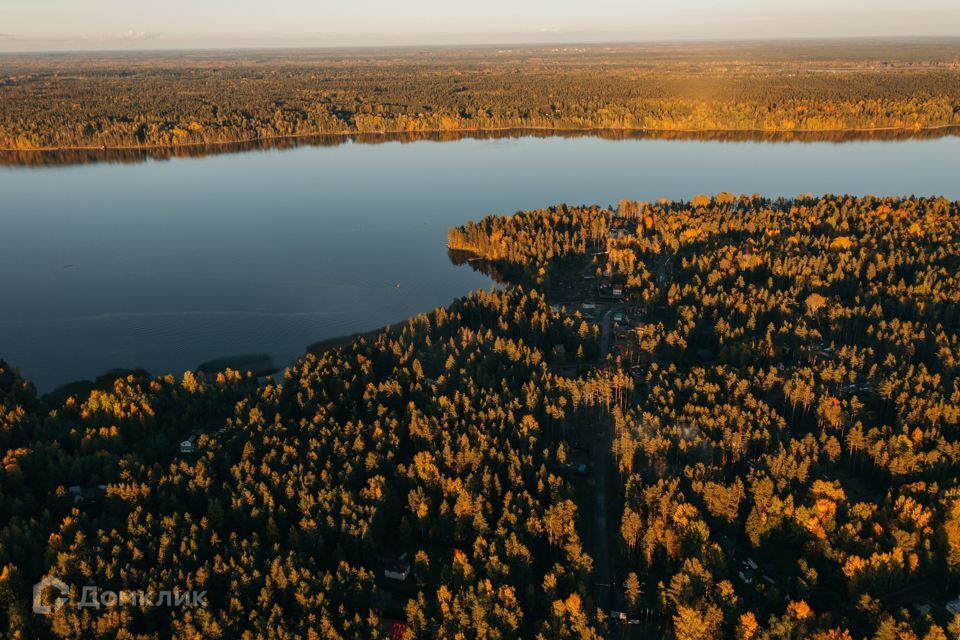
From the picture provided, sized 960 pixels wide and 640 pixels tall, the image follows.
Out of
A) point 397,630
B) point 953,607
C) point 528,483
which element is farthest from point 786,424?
point 397,630

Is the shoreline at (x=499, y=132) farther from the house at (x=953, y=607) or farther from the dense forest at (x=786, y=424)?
the house at (x=953, y=607)

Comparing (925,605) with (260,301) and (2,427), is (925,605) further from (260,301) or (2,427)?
(260,301)

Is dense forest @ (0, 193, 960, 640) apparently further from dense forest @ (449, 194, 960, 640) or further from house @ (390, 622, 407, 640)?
house @ (390, 622, 407, 640)

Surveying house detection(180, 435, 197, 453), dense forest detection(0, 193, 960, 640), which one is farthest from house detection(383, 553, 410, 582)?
house detection(180, 435, 197, 453)

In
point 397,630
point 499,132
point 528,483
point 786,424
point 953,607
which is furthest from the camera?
point 499,132

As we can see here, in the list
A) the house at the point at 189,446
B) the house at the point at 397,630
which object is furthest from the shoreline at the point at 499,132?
the house at the point at 397,630

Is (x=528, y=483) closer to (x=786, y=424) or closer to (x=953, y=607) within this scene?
(x=786, y=424)
